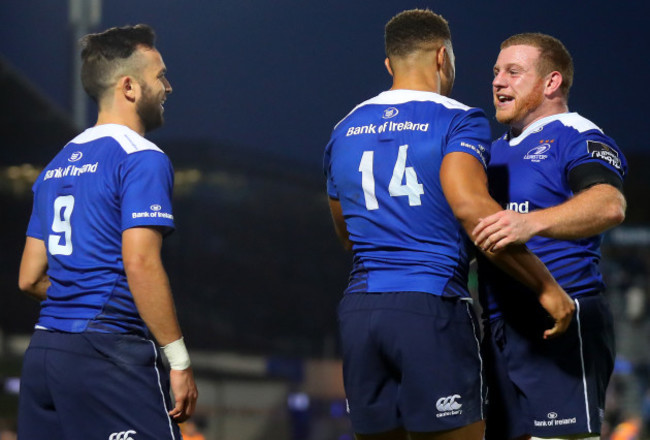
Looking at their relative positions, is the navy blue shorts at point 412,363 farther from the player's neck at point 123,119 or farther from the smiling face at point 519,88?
the player's neck at point 123,119

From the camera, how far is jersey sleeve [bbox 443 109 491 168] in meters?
2.91

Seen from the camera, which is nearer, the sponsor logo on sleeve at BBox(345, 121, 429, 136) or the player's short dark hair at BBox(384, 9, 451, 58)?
the sponsor logo on sleeve at BBox(345, 121, 429, 136)

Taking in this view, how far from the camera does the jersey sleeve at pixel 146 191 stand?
303 cm

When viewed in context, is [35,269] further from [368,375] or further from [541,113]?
[541,113]

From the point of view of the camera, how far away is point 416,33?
3209 mm

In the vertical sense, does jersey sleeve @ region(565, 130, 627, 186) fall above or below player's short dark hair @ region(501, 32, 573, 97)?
below

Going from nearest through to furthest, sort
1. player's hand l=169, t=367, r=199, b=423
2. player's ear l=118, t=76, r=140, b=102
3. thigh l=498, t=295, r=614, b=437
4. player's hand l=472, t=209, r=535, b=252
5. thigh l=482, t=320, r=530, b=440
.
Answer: player's hand l=472, t=209, r=535, b=252 → player's hand l=169, t=367, r=199, b=423 → thigh l=498, t=295, r=614, b=437 → thigh l=482, t=320, r=530, b=440 → player's ear l=118, t=76, r=140, b=102

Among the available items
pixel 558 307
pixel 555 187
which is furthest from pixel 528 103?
pixel 558 307

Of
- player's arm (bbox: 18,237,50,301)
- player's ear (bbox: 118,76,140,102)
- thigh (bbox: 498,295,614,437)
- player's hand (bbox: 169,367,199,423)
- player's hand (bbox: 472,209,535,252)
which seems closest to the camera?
player's hand (bbox: 472,209,535,252)

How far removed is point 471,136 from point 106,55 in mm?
1432

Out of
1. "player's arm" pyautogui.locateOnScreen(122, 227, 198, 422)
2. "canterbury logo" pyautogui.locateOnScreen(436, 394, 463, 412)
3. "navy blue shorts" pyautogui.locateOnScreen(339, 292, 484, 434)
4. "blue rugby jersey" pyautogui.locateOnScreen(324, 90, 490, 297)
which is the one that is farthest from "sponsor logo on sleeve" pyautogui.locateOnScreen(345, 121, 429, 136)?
"canterbury logo" pyautogui.locateOnScreen(436, 394, 463, 412)

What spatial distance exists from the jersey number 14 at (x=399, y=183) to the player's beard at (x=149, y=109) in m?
0.89

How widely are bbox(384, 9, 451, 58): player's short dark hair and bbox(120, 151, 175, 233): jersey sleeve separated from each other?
940mm

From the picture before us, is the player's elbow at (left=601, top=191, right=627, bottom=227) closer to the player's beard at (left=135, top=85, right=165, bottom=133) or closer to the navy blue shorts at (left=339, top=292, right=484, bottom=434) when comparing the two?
the navy blue shorts at (left=339, top=292, right=484, bottom=434)
